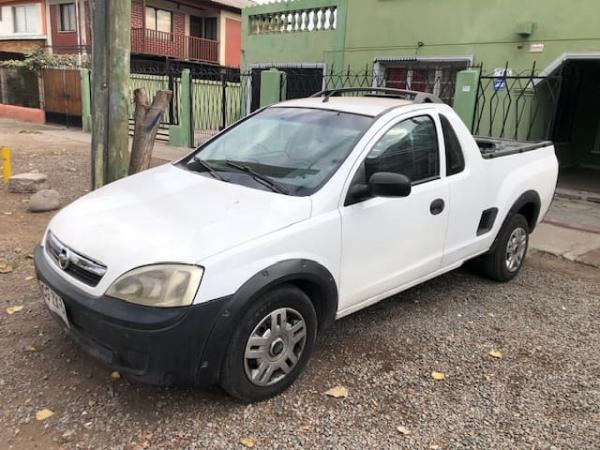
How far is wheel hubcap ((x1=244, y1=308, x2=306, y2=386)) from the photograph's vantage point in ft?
9.39

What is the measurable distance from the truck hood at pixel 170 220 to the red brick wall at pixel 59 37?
86.7 ft

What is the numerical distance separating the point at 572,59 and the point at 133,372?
934 centimetres

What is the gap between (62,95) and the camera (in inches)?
733

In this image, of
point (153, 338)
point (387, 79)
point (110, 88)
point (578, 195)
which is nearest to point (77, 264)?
point (153, 338)

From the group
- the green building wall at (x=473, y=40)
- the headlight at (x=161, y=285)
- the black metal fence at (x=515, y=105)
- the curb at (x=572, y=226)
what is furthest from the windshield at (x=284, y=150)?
the green building wall at (x=473, y=40)

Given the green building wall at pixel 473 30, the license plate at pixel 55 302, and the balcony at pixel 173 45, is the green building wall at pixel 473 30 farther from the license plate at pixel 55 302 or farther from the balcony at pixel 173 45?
the balcony at pixel 173 45

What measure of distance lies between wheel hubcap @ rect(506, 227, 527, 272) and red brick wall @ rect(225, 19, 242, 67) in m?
27.9

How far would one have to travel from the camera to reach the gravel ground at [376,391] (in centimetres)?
275

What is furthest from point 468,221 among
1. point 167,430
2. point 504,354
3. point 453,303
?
point 167,430

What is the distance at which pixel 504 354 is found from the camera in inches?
146

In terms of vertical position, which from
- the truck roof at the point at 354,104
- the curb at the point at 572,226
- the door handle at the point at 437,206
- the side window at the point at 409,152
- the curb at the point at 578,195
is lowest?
the curb at the point at 572,226

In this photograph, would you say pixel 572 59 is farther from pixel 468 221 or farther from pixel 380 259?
pixel 380 259

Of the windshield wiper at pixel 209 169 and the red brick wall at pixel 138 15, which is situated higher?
the red brick wall at pixel 138 15

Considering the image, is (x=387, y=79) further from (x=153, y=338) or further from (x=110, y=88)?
(x=153, y=338)
